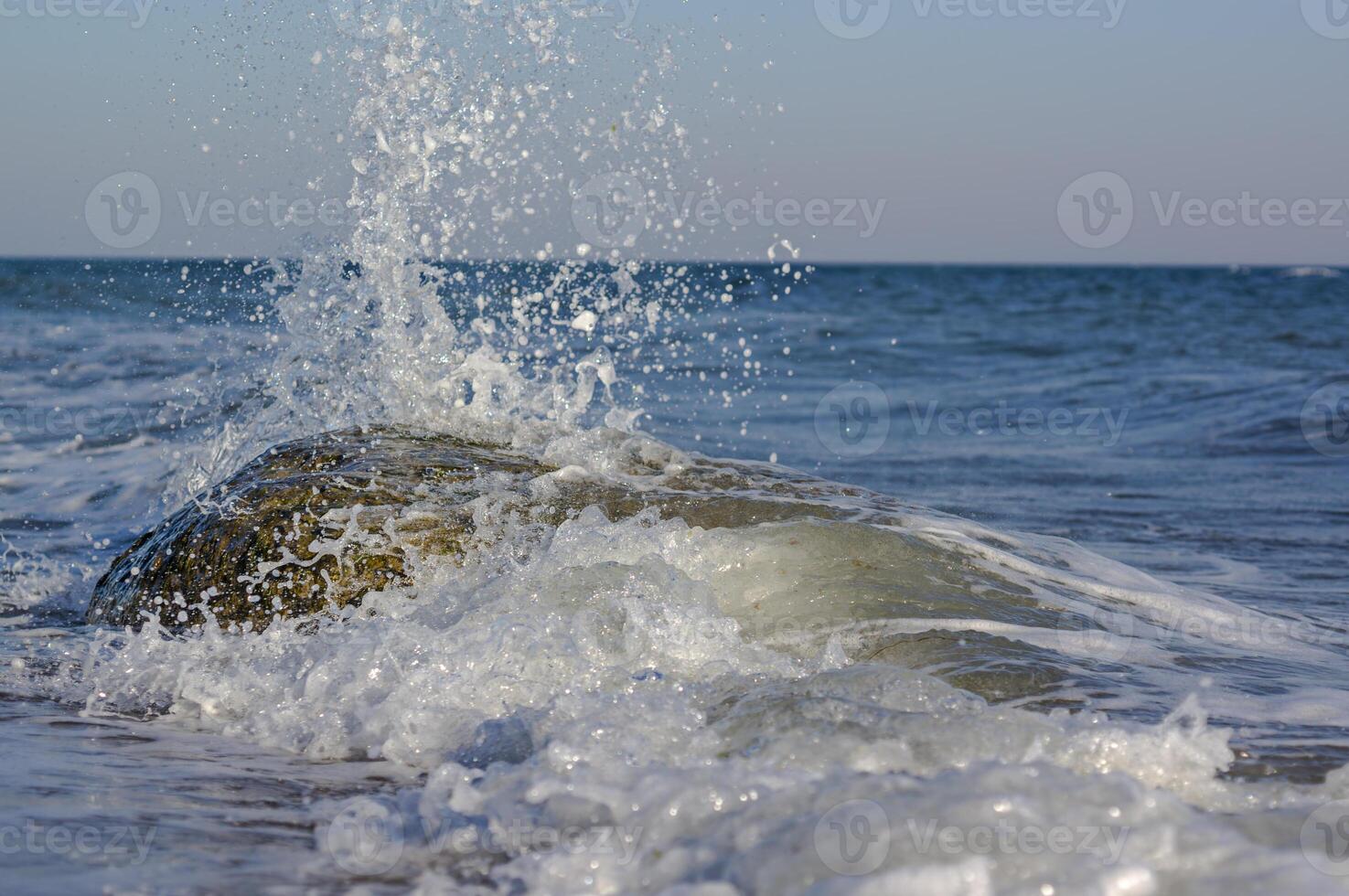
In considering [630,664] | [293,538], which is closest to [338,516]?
[293,538]

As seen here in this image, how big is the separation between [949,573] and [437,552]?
152cm

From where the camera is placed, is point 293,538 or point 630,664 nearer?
point 630,664

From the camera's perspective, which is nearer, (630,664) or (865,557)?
(630,664)

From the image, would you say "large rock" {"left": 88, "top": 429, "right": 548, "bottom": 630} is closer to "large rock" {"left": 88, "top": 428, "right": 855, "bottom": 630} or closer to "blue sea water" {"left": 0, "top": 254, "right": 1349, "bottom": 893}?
"large rock" {"left": 88, "top": 428, "right": 855, "bottom": 630}

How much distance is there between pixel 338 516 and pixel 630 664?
120 cm

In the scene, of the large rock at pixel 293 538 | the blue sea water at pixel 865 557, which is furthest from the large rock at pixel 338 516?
the blue sea water at pixel 865 557

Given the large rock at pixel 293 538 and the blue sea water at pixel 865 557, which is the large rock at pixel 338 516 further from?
the blue sea water at pixel 865 557

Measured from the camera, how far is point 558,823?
2080 millimetres

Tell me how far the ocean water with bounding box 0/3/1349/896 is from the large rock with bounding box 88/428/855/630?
71 mm

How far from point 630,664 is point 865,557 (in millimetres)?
1028

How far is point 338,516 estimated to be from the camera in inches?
144

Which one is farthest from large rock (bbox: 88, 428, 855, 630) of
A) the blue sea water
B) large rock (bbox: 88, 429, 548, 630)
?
the blue sea water

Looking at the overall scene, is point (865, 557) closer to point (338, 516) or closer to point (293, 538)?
point (338, 516)

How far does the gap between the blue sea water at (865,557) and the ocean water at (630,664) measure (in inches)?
0.5
